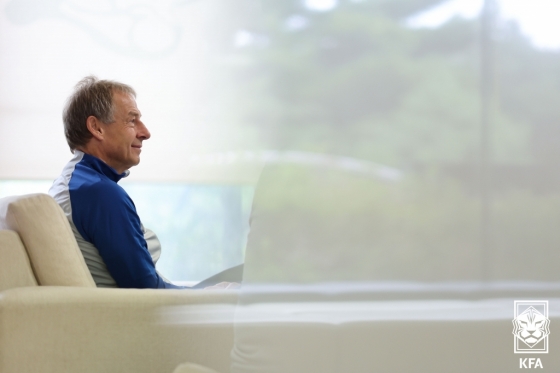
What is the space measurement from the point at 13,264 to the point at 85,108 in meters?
0.63

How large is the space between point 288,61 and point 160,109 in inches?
126

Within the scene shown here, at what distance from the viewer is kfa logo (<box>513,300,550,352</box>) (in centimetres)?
70

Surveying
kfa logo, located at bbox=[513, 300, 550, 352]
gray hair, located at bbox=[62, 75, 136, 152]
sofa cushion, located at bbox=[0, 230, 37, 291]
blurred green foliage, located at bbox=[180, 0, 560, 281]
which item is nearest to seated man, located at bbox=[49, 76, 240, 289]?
gray hair, located at bbox=[62, 75, 136, 152]

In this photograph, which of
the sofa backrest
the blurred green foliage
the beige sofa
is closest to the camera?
the blurred green foliage

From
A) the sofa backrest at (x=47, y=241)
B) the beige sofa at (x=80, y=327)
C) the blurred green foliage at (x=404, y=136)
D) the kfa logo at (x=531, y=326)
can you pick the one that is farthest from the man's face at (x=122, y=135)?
the kfa logo at (x=531, y=326)

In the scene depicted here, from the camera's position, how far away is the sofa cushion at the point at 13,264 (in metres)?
1.37

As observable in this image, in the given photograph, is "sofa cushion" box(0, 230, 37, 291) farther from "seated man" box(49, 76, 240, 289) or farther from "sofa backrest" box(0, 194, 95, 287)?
"seated man" box(49, 76, 240, 289)

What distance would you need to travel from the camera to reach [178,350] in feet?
3.72

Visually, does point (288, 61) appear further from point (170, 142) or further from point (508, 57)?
point (170, 142)

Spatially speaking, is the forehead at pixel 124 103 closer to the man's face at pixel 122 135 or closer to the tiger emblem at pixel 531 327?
the man's face at pixel 122 135

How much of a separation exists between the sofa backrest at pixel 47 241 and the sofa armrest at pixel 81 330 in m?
0.10

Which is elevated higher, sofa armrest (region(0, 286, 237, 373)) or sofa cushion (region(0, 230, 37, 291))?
sofa cushion (region(0, 230, 37, 291))

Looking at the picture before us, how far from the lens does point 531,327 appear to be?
2.30 feet

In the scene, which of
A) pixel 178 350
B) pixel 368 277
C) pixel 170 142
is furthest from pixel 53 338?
pixel 170 142
